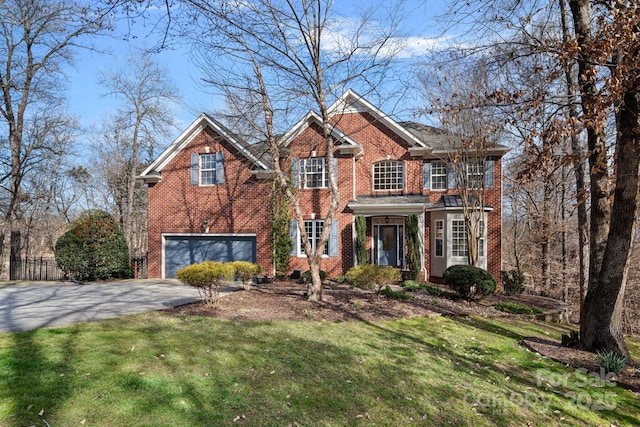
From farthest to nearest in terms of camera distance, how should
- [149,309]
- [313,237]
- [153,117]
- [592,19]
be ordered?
[153,117] < [313,237] < [149,309] < [592,19]

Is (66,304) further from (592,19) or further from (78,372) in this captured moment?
(592,19)

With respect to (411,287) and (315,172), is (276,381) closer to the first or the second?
(411,287)

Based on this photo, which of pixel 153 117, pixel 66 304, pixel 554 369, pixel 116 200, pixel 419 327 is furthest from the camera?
pixel 116 200

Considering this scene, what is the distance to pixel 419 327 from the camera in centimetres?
854

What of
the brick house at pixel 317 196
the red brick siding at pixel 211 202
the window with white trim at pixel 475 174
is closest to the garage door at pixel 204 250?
the brick house at pixel 317 196

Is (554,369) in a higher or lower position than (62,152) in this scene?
lower

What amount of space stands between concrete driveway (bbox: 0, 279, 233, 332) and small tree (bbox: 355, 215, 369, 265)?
6.19m

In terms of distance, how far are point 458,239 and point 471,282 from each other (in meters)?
4.68

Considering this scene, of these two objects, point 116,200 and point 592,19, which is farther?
point 116,200

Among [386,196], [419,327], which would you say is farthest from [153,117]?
[419,327]

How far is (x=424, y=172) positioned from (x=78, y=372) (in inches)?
599

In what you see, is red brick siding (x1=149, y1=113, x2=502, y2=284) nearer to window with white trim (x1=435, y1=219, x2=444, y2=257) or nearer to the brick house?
the brick house

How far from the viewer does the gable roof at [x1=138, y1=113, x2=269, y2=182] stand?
1631 centimetres

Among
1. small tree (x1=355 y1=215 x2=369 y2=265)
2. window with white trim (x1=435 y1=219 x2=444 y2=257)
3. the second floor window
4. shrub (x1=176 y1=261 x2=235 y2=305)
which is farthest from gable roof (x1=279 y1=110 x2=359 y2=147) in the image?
shrub (x1=176 y1=261 x2=235 y2=305)
